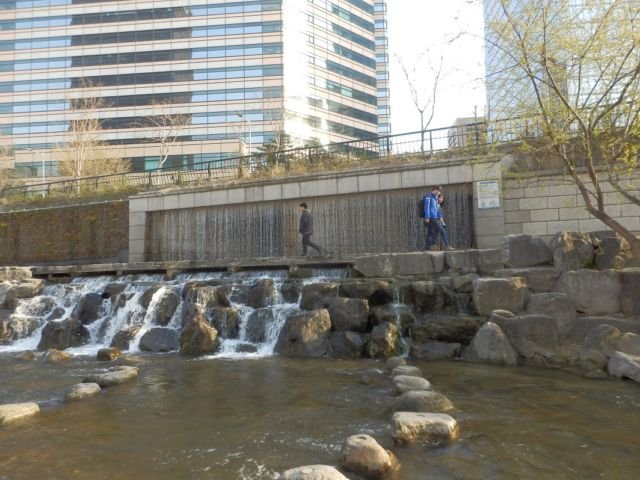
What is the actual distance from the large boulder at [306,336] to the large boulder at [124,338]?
12.4 feet

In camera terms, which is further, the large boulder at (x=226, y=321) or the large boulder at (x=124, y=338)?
the large boulder at (x=124, y=338)

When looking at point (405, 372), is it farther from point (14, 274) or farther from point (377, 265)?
point (14, 274)

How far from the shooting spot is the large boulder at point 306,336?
9.72 metres

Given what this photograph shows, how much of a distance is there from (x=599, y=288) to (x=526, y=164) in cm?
655

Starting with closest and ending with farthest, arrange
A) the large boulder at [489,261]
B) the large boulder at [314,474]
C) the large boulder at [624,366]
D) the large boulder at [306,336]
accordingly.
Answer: the large boulder at [314,474]
the large boulder at [624,366]
the large boulder at [306,336]
the large boulder at [489,261]

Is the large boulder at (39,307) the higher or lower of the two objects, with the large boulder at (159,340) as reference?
higher

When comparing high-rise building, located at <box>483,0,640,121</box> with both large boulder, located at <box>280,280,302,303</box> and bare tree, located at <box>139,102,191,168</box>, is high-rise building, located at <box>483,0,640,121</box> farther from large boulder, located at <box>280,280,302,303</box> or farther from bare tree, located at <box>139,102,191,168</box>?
bare tree, located at <box>139,102,191,168</box>

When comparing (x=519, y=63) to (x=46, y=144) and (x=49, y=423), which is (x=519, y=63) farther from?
(x=46, y=144)

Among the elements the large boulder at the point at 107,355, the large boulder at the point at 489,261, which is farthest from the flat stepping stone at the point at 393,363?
the large boulder at the point at 107,355

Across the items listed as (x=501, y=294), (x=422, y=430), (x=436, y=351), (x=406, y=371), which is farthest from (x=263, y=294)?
(x=422, y=430)

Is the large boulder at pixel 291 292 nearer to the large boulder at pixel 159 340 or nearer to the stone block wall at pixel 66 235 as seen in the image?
the large boulder at pixel 159 340

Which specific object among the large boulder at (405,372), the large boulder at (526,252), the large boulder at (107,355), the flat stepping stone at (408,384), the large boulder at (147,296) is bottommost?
the large boulder at (107,355)

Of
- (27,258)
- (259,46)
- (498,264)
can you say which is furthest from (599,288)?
(259,46)

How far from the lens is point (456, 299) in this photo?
10.2m
